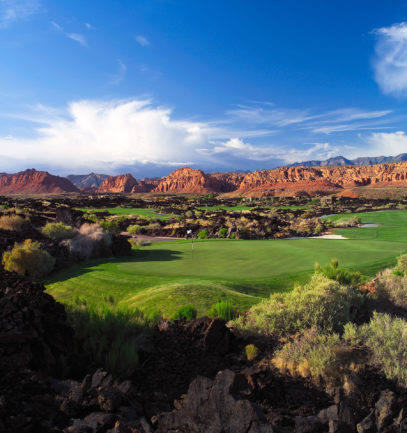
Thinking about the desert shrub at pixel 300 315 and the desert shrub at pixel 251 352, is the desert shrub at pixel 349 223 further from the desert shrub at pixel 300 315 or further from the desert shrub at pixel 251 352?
the desert shrub at pixel 251 352

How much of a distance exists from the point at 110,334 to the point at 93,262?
8.17 m

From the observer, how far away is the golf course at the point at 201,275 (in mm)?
6617

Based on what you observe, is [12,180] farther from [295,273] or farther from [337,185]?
[295,273]

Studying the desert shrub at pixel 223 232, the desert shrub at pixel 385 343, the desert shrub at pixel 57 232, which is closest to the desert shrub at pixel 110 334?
the desert shrub at pixel 385 343

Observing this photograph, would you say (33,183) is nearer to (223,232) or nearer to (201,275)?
(223,232)

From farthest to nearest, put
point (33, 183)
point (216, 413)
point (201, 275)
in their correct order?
1. point (33, 183)
2. point (201, 275)
3. point (216, 413)

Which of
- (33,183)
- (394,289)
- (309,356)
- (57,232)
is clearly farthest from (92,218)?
(33,183)

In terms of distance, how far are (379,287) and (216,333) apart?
15.4 ft

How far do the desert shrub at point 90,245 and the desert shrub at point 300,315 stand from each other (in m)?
9.34

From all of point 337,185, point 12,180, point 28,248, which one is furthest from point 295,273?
point 12,180

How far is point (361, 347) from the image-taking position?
4031 mm

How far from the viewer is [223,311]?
5.60m

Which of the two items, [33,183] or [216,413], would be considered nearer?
[216,413]

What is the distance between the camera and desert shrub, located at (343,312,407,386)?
3.52 meters
